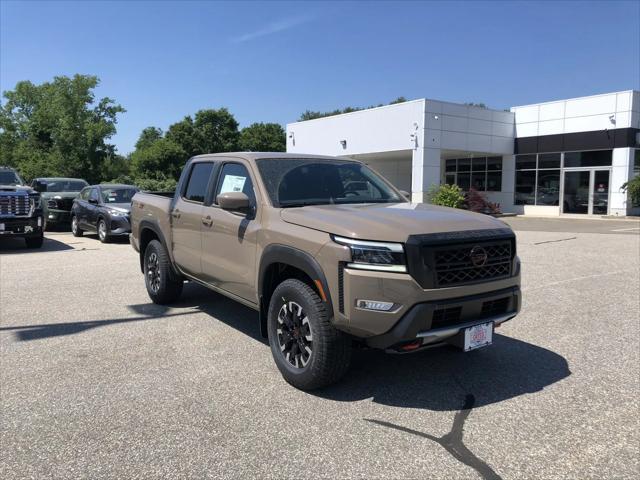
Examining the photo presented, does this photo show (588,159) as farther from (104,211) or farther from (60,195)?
(60,195)

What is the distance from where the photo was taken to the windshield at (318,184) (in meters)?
4.82

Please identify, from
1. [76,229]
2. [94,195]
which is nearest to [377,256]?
[94,195]

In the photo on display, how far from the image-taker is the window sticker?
5178mm

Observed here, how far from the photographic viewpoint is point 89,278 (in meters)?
9.10

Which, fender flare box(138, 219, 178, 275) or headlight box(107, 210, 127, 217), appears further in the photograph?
headlight box(107, 210, 127, 217)

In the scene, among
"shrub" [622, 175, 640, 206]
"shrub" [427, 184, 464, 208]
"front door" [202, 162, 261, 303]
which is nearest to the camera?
"front door" [202, 162, 261, 303]

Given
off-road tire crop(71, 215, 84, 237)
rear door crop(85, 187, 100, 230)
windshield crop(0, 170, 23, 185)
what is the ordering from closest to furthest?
windshield crop(0, 170, 23, 185) < rear door crop(85, 187, 100, 230) < off-road tire crop(71, 215, 84, 237)

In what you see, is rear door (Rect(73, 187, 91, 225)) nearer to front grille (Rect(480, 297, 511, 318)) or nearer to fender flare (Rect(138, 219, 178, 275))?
fender flare (Rect(138, 219, 178, 275))

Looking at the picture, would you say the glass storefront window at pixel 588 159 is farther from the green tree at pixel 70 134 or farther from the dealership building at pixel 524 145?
the green tree at pixel 70 134

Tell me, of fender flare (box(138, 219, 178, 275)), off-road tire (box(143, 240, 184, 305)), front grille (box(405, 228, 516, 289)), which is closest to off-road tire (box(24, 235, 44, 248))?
fender flare (box(138, 219, 178, 275))

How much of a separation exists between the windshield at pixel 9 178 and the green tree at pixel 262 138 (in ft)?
178

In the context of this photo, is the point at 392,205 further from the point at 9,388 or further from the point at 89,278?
the point at 89,278

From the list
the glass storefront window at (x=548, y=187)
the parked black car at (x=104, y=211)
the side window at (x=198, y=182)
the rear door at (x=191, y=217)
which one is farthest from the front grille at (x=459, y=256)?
the glass storefront window at (x=548, y=187)

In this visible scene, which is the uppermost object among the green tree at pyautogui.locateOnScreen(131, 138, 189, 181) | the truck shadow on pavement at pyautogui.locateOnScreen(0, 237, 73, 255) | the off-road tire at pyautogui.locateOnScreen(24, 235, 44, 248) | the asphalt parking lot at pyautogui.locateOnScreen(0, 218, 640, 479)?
the green tree at pyautogui.locateOnScreen(131, 138, 189, 181)
